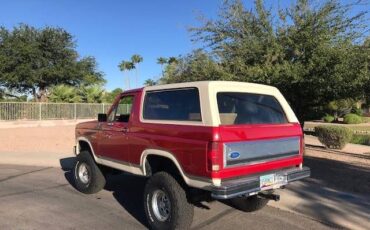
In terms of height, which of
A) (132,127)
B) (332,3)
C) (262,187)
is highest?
(332,3)

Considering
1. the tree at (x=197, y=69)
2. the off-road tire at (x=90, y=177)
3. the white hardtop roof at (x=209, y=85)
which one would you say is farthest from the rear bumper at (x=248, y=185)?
the tree at (x=197, y=69)

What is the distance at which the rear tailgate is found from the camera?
5230 millimetres

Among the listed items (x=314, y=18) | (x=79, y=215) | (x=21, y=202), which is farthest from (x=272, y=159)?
(x=314, y=18)

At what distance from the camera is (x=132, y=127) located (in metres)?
6.63

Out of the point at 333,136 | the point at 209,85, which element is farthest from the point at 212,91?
the point at 333,136

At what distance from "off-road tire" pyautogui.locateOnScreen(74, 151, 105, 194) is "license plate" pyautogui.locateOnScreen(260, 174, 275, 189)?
3.43 m

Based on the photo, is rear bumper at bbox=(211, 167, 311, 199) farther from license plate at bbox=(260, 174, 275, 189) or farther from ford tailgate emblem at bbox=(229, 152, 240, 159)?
ford tailgate emblem at bbox=(229, 152, 240, 159)

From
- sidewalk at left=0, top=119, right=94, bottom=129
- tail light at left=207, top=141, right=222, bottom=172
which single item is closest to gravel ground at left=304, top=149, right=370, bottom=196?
tail light at left=207, top=141, right=222, bottom=172

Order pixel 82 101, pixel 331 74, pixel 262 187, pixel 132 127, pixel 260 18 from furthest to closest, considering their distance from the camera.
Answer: pixel 82 101, pixel 260 18, pixel 331 74, pixel 132 127, pixel 262 187

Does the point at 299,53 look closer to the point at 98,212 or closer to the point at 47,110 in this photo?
the point at 98,212

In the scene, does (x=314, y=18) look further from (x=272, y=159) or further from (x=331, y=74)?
(x=272, y=159)

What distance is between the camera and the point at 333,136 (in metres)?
17.8

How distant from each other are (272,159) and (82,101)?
31987 mm

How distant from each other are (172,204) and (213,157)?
3.22ft
